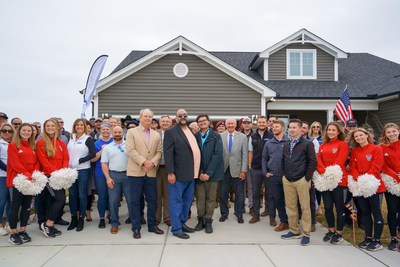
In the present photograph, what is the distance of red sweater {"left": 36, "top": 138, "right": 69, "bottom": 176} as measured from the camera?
15.1 feet

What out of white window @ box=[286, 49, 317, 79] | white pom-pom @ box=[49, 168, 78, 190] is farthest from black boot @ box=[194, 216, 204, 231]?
white window @ box=[286, 49, 317, 79]

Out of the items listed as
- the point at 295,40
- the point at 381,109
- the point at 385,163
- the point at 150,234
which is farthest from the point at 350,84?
the point at 150,234

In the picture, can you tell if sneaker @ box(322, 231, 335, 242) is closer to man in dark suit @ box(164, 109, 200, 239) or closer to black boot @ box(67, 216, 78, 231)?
man in dark suit @ box(164, 109, 200, 239)

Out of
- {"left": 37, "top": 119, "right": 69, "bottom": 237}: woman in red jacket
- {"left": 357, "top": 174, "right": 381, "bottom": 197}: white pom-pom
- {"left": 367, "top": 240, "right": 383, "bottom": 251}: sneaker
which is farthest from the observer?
{"left": 37, "top": 119, "right": 69, "bottom": 237}: woman in red jacket

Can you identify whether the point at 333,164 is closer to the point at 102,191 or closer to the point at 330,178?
the point at 330,178

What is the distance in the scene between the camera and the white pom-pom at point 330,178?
14.0 ft

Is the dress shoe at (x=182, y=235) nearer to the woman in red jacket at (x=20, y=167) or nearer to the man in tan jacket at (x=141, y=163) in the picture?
the man in tan jacket at (x=141, y=163)

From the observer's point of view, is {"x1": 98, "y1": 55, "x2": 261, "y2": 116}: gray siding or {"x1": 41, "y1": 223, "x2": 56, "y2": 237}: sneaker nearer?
{"x1": 41, "y1": 223, "x2": 56, "y2": 237}: sneaker

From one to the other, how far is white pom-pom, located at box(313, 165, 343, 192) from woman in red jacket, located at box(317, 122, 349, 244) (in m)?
0.10

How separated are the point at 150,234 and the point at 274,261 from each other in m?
2.14

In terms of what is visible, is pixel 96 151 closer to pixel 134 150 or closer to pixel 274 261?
pixel 134 150

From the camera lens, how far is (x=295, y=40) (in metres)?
12.8

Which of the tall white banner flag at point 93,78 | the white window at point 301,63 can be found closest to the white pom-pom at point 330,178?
the tall white banner flag at point 93,78

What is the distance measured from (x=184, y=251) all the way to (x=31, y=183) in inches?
104
